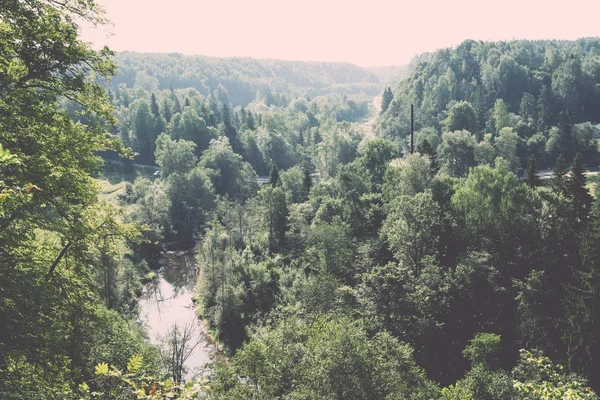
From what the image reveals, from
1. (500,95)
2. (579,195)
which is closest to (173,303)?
(579,195)

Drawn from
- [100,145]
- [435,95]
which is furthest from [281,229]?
[435,95]

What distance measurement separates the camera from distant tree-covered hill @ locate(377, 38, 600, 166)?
10156 centimetres

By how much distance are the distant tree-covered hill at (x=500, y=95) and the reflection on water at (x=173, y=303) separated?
71166 mm

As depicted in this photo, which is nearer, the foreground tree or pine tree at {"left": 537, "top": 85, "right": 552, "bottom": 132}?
the foreground tree

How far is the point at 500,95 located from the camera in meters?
126

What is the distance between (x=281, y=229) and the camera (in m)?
62.9

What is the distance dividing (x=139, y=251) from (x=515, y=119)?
87.4 m

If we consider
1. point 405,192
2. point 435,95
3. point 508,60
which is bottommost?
point 405,192

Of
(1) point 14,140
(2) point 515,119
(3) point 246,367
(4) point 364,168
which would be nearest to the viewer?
(1) point 14,140

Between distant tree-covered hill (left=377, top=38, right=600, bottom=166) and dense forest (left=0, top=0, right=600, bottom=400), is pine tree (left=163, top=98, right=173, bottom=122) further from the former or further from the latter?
distant tree-covered hill (left=377, top=38, right=600, bottom=166)

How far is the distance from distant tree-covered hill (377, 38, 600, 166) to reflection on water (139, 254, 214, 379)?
233 feet

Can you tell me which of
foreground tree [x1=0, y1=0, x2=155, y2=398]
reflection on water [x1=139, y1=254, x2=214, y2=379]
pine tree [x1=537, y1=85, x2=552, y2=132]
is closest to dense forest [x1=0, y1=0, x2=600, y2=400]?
foreground tree [x1=0, y1=0, x2=155, y2=398]

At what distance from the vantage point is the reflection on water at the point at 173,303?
45.6 m

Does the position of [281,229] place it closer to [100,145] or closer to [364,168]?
[364,168]
